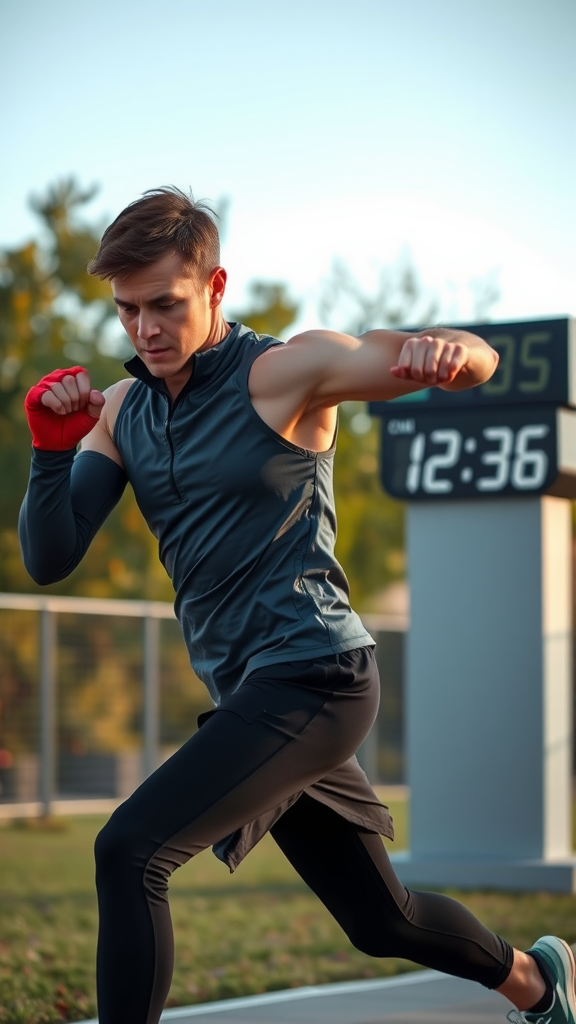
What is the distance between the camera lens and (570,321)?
885 cm

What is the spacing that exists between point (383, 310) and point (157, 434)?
68.9 ft

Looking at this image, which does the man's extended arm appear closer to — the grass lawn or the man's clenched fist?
the man's clenched fist

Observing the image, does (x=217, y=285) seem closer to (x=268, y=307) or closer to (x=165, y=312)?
(x=165, y=312)

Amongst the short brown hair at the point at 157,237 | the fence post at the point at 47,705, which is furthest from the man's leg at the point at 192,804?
the fence post at the point at 47,705

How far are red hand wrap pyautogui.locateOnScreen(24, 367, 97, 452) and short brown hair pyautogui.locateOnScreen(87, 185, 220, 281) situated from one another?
0.24m

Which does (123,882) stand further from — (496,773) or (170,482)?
(496,773)

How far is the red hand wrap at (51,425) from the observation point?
3.19 m

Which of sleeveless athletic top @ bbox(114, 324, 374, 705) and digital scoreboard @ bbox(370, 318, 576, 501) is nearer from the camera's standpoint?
sleeveless athletic top @ bbox(114, 324, 374, 705)

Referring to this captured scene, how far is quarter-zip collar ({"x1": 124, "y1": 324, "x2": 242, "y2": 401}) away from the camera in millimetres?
3307

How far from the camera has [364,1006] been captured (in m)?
5.30

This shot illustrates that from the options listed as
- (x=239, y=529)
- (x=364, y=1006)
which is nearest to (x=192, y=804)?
(x=239, y=529)

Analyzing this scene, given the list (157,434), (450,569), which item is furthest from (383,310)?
(157,434)

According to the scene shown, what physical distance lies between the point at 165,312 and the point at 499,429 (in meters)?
6.16

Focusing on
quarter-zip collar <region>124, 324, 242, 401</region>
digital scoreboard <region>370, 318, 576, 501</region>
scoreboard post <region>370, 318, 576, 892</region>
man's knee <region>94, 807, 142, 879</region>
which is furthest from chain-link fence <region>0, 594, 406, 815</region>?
man's knee <region>94, 807, 142, 879</region>
